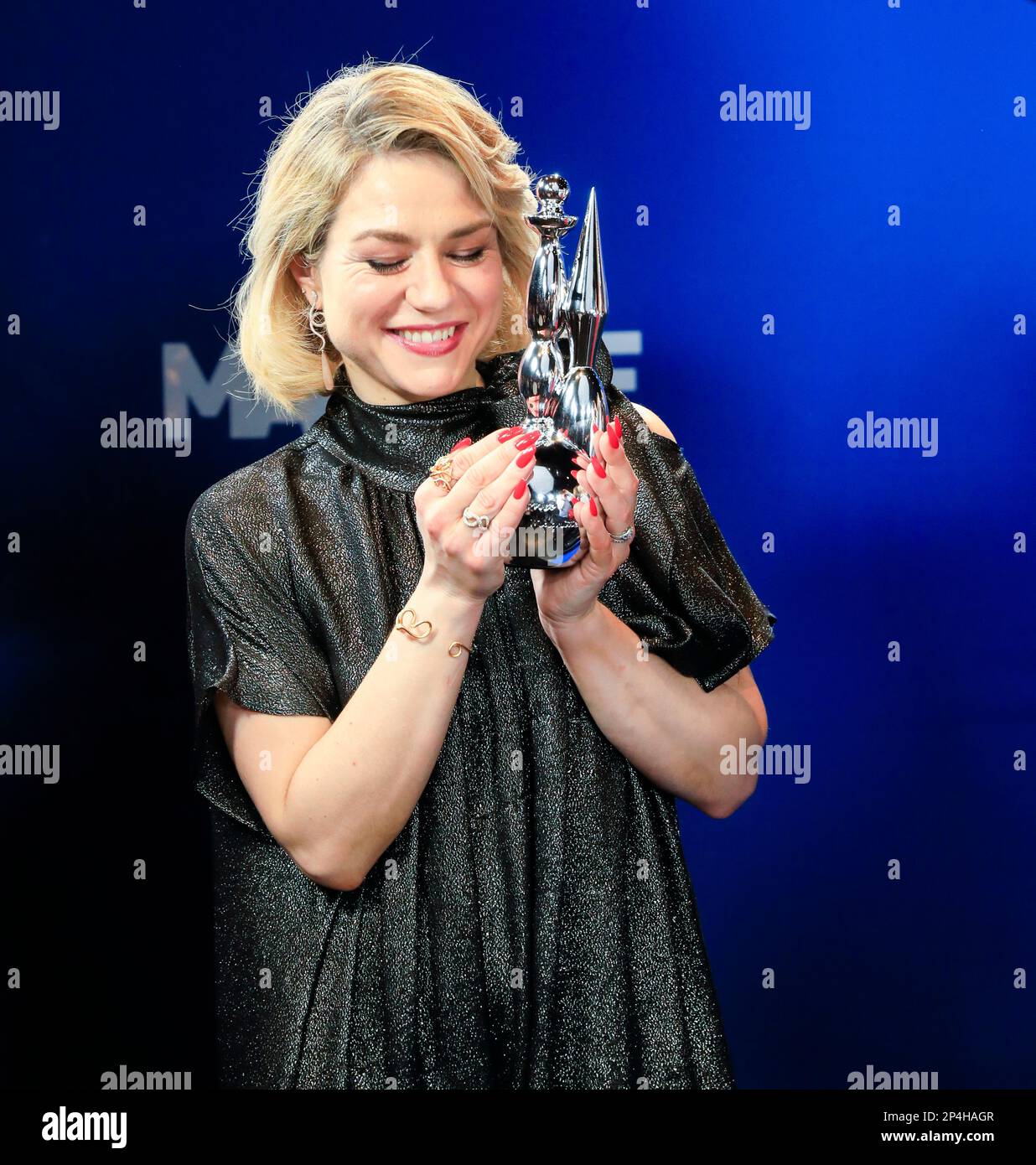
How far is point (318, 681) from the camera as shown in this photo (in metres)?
1.52

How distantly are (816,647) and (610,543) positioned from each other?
1075 mm

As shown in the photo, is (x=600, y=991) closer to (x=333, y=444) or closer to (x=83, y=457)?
(x=333, y=444)

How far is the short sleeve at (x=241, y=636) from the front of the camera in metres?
1.50

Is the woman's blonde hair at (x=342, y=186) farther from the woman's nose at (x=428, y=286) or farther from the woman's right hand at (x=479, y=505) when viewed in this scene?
the woman's right hand at (x=479, y=505)

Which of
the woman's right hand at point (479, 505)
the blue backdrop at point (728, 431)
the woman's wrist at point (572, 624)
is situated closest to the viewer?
the woman's right hand at point (479, 505)

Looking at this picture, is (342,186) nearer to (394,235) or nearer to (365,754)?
(394,235)

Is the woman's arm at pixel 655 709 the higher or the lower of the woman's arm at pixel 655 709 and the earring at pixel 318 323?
the lower

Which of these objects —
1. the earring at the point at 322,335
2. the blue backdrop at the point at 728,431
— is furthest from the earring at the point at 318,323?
the blue backdrop at the point at 728,431

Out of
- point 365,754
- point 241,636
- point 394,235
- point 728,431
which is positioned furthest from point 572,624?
point 728,431

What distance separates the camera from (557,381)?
142 centimetres

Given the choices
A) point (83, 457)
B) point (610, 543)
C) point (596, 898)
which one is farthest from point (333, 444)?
point (83, 457)

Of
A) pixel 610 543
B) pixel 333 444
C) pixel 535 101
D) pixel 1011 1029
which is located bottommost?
pixel 1011 1029

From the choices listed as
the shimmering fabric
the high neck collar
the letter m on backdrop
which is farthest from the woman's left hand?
the letter m on backdrop

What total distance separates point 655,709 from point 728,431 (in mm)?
948
